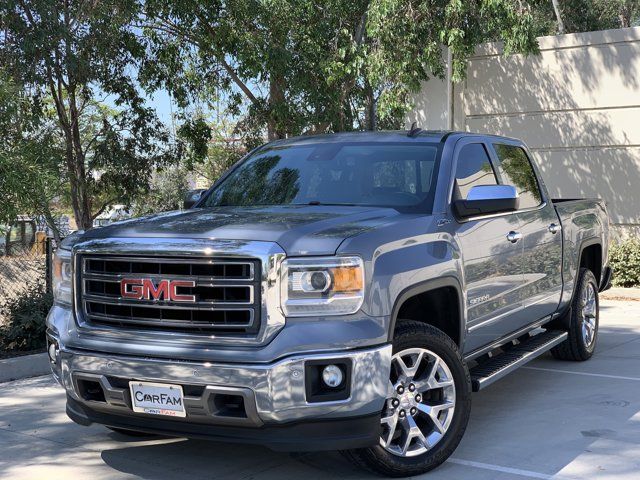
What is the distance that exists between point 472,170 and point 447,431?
1.96 m

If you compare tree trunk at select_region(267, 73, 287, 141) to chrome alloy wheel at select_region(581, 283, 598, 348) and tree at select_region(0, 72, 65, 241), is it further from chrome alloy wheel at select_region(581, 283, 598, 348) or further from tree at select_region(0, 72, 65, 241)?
chrome alloy wheel at select_region(581, 283, 598, 348)

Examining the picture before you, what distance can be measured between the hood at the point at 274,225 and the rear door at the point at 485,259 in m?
0.66

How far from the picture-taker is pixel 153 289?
459 cm

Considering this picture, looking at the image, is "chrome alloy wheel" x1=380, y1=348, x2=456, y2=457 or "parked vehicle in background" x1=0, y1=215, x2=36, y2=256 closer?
"chrome alloy wheel" x1=380, y1=348, x2=456, y2=457

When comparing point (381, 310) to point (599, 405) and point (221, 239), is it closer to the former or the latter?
point (221, 239)

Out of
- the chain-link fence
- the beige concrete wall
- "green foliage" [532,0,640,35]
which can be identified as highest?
"green foliage" [532,0,640,35]

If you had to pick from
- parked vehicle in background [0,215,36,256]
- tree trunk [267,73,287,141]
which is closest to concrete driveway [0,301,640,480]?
parked vehicle in background [0,215,36,256]

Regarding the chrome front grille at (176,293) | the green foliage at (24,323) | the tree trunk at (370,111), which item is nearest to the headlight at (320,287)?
the chrome front grille at (176,293)

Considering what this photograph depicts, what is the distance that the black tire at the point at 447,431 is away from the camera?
15.4 feet

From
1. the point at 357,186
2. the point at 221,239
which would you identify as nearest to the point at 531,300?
the point at 357,186

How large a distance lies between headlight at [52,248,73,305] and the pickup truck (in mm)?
17

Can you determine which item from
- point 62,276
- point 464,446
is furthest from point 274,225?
point 464,446

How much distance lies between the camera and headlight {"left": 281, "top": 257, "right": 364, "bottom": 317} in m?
4.34

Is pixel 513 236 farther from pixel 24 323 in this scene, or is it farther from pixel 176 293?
pixel 24 323
